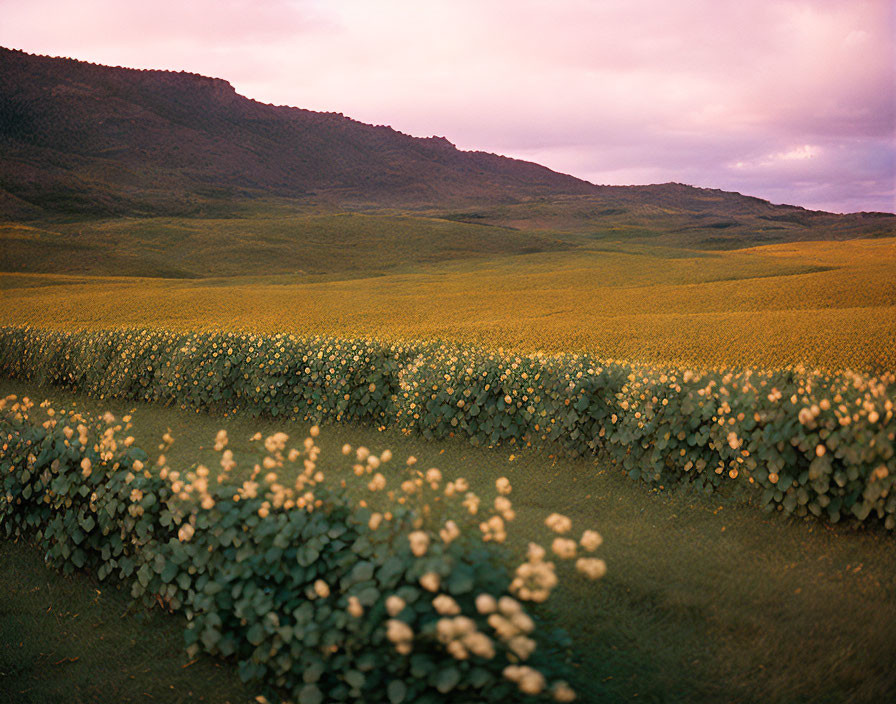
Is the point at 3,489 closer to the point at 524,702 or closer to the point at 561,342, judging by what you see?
the point at 524,702

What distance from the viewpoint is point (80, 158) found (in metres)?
135

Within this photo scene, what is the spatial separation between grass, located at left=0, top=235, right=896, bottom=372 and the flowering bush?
8115 millimetres

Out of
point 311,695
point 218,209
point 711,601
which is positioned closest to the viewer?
point 311,695

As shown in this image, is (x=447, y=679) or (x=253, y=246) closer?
(x=447, y=679)

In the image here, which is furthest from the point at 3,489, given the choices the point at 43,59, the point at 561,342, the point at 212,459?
the point at 43,59

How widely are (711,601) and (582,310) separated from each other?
14.7m

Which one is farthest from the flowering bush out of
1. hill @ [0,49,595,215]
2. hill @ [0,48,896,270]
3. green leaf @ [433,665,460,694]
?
hill @ [0,49,595,215]

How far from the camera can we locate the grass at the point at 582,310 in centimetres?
1116

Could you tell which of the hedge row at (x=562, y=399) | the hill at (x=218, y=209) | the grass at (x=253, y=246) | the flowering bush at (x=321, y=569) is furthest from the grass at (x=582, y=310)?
the hill at (x=218, y=209)

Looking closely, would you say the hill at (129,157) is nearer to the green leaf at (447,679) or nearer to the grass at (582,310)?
the grass at (582,310)

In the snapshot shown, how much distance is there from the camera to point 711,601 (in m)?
4.60

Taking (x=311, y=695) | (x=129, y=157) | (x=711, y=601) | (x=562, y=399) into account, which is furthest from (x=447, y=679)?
(x=129, y=157)

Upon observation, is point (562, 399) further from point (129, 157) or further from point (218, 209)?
point (129, 157)

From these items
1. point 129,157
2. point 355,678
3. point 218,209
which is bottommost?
point 355,678
